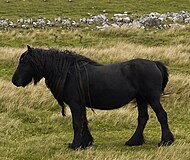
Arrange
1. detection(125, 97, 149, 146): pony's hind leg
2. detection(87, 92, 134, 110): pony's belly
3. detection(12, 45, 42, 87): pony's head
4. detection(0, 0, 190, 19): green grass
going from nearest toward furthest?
detection(12, 45, 42, 87): pony's head → detection(87, 92, 134, 110): pony's belly → detection(125, 97, 149, 146): pony's hind leg → detection(0, 0, 190, 19): green grass

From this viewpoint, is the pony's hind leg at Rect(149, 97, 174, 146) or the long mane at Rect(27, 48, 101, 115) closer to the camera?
the long mane at Rect(27, 48, 101, 115)

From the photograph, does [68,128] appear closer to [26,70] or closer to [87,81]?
[87,81]

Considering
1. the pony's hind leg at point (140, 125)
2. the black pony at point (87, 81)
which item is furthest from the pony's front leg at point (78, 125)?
the pony's hind leg at point (140, 125)

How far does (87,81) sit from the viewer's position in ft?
28.7

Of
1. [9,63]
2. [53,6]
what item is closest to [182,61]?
[9,63]

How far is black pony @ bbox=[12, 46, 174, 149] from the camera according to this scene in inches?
343

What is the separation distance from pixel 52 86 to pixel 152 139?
2347mm

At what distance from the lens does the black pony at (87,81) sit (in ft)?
28.6

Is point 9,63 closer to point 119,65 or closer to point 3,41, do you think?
point 3,41

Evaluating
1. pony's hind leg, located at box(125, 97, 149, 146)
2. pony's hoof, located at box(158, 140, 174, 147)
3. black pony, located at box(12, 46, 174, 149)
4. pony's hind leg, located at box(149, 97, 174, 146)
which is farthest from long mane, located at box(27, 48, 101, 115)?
pony's hoof, located at box(158, 140, 174, 147)

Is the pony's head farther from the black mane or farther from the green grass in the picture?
the green grass

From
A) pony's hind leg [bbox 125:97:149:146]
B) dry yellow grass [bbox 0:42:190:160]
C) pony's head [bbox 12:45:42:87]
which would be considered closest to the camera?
dry yellow grass [bbox 0:42:190:160]

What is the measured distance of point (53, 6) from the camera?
45.3 metres


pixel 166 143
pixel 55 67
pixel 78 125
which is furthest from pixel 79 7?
pixel 166 143
